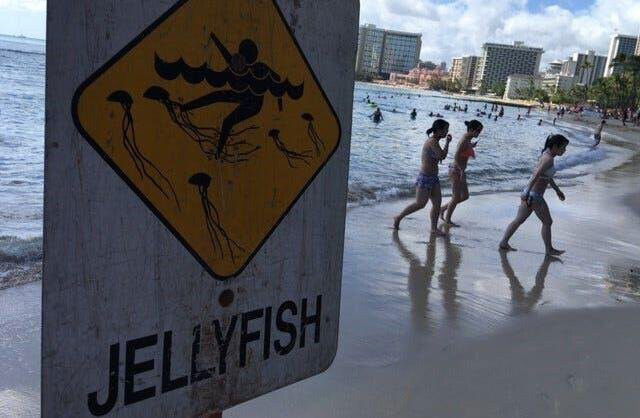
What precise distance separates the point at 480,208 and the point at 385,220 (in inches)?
111

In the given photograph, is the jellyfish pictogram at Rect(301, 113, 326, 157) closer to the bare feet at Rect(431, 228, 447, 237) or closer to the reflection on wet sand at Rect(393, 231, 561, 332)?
the reflection on wet sand at Rect(393, 231, 561, 332)

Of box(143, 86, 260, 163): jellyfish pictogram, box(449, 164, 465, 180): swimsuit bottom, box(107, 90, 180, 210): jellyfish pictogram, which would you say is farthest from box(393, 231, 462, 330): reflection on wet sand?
box(107, 90, 180, 210): jellyfish pictogram

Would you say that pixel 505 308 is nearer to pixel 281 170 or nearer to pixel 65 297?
pixel 281 170

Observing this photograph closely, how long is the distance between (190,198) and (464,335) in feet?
13.4

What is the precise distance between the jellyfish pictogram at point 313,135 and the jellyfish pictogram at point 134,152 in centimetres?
37

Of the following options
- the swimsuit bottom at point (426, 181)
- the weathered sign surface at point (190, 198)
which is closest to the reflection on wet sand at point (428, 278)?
the swimsuit bottom at point (426, 181)

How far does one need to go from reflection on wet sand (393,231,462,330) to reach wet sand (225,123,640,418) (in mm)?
19

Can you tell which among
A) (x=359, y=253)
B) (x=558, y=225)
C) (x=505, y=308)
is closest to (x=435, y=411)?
(x=505, y=308)

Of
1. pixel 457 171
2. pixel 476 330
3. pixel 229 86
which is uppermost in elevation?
pixel 229 86

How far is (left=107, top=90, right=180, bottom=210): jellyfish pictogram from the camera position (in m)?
1.02

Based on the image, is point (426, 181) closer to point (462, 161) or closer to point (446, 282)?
point (462, 161)

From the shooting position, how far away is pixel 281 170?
129 cm

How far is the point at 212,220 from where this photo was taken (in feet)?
3.87

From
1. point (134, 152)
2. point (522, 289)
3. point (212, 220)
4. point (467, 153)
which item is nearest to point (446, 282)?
point (522, 289)
